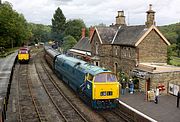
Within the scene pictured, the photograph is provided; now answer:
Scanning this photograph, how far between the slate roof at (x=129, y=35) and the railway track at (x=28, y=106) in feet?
40.0

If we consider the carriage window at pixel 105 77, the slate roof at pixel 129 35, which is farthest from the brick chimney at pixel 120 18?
the carriage window at pixel 105 77

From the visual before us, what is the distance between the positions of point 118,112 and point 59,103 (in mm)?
5621

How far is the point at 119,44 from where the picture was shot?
1329 inches

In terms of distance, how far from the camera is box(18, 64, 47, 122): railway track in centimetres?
1939

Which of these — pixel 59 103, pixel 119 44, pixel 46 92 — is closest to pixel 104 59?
pixel 119 44

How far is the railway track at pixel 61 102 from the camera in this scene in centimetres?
1951

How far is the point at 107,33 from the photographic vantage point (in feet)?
122

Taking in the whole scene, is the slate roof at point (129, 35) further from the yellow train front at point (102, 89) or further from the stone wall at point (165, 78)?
the yellow train front at point (102, 89)

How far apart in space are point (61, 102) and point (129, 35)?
13.4m

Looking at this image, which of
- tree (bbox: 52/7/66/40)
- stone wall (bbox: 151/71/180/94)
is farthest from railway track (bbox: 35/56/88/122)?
tree (bbox: 52/7/66/40)

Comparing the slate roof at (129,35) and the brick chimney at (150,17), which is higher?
the brick chimney at (150,17)

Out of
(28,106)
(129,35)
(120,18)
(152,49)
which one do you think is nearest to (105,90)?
(28,106)

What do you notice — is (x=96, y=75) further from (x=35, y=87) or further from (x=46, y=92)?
(x=35, y=87)

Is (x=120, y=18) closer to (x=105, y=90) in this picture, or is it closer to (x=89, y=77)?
(x=89, y=77)
